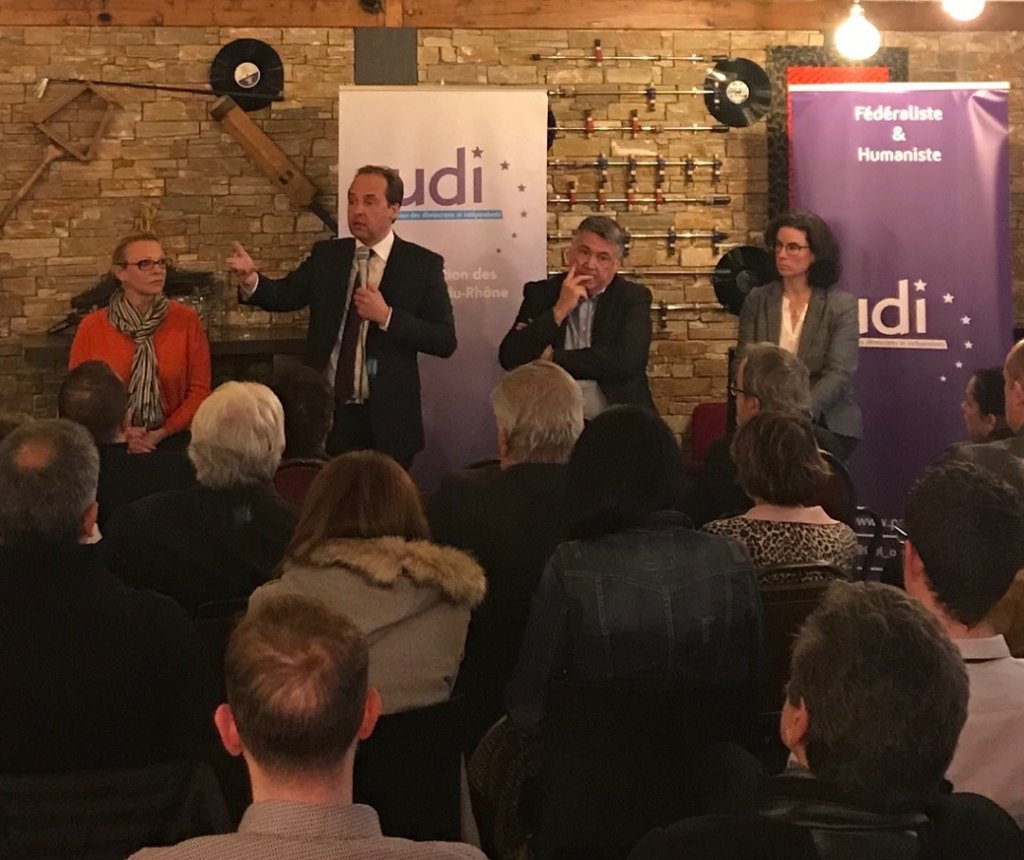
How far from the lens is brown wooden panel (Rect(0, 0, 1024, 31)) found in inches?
269

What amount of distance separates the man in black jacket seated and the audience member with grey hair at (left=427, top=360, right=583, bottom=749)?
4.68 ft

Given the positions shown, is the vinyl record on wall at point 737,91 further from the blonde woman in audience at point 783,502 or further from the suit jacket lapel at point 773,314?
the blonde woman in audience at point 783,502

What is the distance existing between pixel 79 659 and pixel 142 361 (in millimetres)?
3437

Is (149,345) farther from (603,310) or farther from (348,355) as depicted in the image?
(603,310)

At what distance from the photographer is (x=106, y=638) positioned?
2357 millimetres

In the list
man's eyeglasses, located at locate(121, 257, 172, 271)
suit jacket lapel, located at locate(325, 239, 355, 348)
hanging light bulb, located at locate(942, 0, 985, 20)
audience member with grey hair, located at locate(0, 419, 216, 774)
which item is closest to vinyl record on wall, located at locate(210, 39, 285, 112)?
man's eyeglasses, located at locate(121, 257, 172, 271)

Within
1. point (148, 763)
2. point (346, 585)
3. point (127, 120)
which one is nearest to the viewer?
point (148, 763)

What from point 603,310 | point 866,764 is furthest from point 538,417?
point 603,310

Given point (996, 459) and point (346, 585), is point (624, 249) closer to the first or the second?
point (996, 459)

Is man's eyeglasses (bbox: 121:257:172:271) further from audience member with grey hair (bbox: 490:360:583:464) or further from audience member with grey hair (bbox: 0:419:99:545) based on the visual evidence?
audience member with grey hair (bbox: 0:419:99:545)

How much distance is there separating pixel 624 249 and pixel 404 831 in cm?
359

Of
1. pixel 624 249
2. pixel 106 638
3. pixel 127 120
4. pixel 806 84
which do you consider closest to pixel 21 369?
pixel 127 120

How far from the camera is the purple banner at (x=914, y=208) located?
642cm

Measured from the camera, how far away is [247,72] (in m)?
6.90
